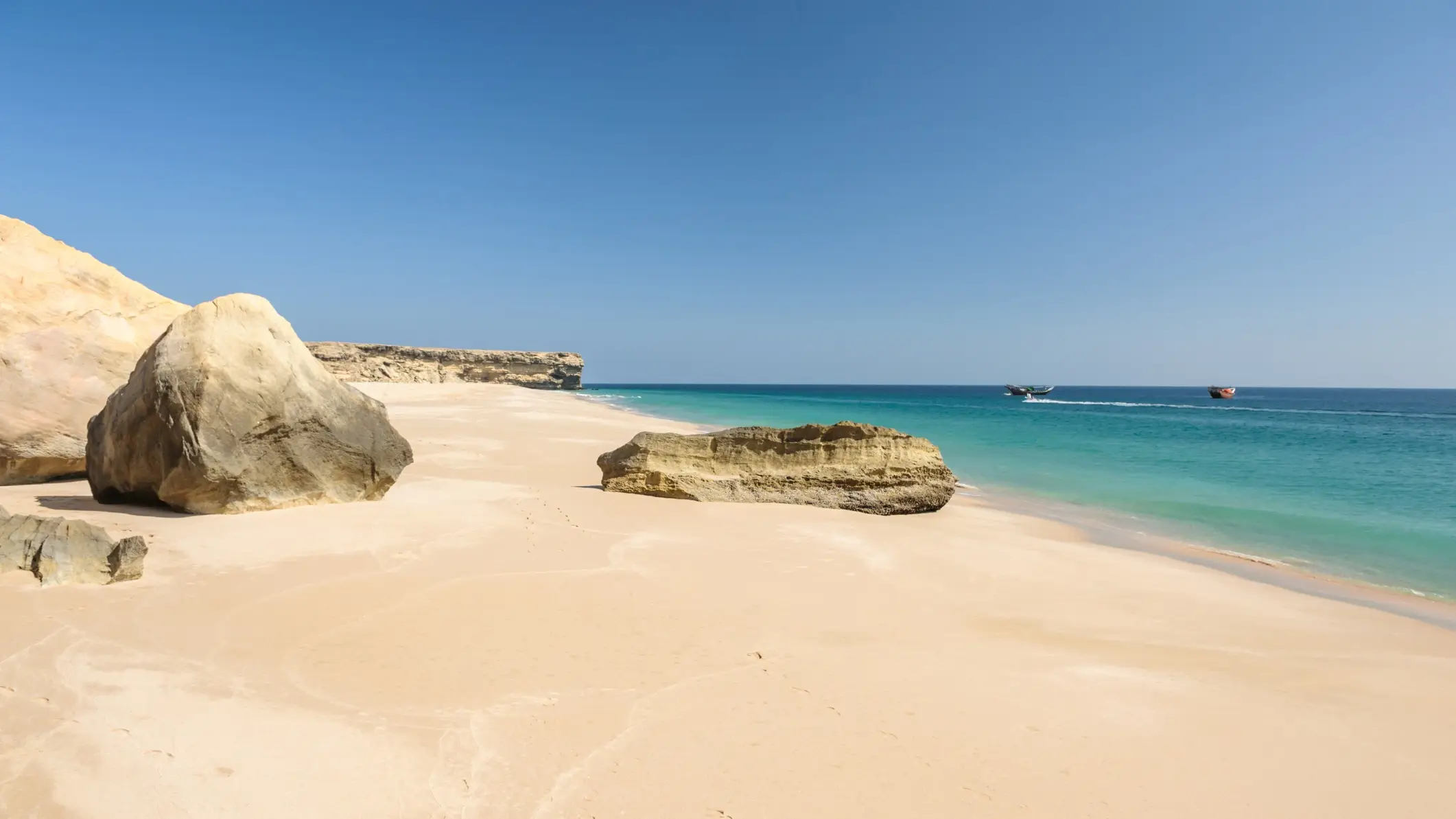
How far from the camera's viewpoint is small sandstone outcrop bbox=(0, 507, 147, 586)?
13.6ft

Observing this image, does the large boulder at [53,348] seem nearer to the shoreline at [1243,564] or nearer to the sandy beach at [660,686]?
the sandy beach at [660,686]

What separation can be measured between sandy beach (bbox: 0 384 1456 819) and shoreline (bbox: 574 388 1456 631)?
2.67ft

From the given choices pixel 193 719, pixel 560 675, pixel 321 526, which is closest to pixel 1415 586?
pixel 560 675

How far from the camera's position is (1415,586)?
748 centimetres

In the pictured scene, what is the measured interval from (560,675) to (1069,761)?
2.53m

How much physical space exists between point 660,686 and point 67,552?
4.11 meters

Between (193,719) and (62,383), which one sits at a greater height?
(62,383)

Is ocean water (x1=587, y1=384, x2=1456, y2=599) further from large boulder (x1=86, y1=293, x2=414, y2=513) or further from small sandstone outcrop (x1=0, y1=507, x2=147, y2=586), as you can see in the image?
small sandstone outcrop (x1=0, y1=507, x2=147, y2=586)

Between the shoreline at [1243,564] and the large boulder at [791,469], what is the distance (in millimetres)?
2425

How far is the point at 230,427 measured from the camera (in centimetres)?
603

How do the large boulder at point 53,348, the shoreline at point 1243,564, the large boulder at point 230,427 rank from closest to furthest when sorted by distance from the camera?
the large boulder at point 230,427 < the shoreline at point 1243,564 < the large boulder at point 53,348

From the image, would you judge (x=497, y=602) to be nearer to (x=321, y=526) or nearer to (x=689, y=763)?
(x=689, y=763)

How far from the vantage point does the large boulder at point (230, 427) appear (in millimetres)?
5902

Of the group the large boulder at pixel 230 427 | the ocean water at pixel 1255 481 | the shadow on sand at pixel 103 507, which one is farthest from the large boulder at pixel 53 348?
the ocean water at pixel 1255 481
